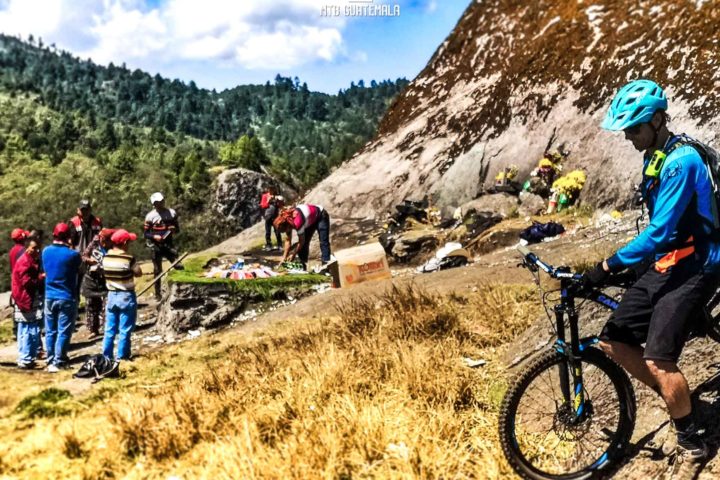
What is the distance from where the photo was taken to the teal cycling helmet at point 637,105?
3008 mm

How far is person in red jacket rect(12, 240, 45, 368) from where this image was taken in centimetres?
777

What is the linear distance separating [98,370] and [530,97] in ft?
55.3

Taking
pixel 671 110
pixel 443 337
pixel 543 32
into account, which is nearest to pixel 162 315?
pixel 443 337

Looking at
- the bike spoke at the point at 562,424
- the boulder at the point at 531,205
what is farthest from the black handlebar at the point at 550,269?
the boulder at the point at 531,205

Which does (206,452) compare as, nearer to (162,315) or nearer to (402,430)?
(402,430)

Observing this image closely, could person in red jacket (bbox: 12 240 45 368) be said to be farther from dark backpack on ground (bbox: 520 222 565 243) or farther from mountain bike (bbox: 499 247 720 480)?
dark backpack on ground (bbox: 520 222 565 243)

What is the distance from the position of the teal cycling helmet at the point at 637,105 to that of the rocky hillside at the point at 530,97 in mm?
12184

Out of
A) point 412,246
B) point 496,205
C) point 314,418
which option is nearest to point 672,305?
point 314,418

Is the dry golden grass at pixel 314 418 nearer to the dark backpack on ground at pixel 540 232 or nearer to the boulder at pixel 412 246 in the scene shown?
the dark backpack on ground at pixel 540 232

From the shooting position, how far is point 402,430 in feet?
13.2

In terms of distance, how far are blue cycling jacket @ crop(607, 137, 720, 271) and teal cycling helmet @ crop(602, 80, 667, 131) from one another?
198 mm

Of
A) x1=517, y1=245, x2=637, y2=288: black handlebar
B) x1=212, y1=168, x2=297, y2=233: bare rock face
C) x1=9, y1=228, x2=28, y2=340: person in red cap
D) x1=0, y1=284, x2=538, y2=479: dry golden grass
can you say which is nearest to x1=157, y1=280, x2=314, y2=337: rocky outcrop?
x1=9, y1=228, x2=28, y2=340: person in red cap

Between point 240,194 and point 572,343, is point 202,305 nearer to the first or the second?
point 572,343

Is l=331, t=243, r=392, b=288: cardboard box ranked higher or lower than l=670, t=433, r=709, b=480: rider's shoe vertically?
higher
